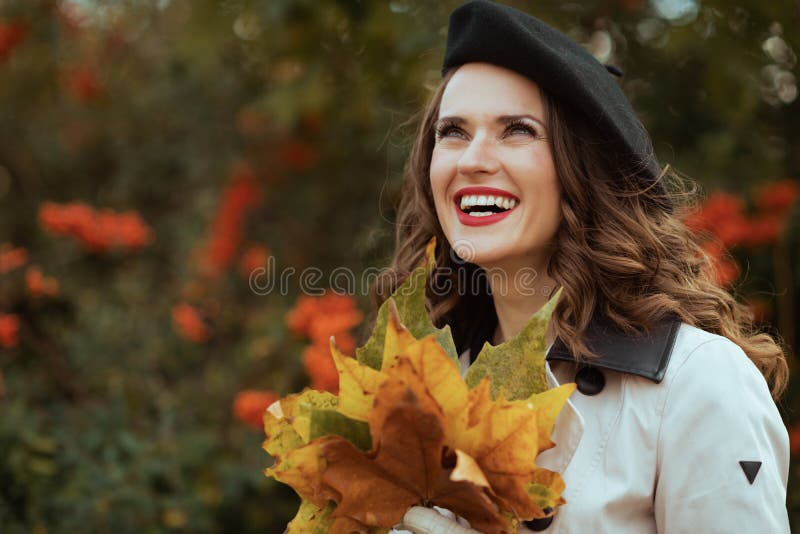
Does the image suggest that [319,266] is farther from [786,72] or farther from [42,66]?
[786,72]

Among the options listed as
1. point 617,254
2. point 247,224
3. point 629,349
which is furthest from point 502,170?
point 247,224

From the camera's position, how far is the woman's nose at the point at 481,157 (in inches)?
62.2

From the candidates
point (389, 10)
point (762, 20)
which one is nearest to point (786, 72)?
point (762, 20)

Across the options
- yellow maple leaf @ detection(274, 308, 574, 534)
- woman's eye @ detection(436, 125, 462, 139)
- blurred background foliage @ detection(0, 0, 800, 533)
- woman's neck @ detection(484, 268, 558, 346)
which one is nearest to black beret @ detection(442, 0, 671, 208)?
woman's eye @ detection(436, 125, 462, 139)

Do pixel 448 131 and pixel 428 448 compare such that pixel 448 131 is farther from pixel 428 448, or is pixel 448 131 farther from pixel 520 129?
pixel 428 448

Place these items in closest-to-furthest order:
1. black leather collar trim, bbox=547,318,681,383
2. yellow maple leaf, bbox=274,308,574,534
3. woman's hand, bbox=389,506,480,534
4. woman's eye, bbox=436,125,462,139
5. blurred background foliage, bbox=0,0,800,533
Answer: yellow maple leaf, bbox=274,308,574,534 < woman's hand, bbox=389,506,480,534 < black leather collar trim, bbox=547,318,681,383 < woman's eye, bbox=436,125,462,139 < blurred background foliage, bbox=0,0,800,533

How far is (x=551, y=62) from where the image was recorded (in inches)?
60.9

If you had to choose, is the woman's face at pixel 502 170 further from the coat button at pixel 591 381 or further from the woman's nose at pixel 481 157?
the coat button at pixel 591 381

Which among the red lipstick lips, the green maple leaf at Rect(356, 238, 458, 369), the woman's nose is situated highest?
the woman's nose

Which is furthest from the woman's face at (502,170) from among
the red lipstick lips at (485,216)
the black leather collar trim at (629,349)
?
the black leather collar trim at (629,349)

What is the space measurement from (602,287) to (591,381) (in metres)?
0.22

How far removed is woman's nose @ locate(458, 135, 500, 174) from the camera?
1.58 metres

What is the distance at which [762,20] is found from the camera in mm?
3414

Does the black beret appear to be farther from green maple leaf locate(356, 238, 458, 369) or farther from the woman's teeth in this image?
green maple leaf locate(356, 238, 458, 369)
